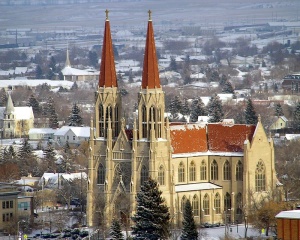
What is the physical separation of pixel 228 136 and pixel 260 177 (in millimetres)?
2400

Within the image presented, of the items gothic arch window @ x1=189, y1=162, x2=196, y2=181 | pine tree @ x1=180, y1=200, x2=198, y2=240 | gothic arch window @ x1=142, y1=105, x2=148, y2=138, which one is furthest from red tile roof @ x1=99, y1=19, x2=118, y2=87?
pine tree @ x1=180, y1=200, x2=198, y2=240

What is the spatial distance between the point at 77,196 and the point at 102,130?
639cm

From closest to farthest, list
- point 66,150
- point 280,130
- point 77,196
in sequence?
point 77,196
point 66,150
point 280,130

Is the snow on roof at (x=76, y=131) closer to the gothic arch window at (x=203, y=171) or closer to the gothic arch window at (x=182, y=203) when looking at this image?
the gothic arch window at (x=203, y=171)

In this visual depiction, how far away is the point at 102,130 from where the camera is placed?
282 ft

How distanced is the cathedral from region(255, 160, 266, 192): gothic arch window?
18 mm

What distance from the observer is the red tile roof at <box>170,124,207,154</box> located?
8619cm

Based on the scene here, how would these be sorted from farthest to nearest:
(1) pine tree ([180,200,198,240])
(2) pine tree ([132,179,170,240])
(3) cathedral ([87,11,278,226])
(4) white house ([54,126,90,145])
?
(4) white house ([54,126,90,145])
(3) cathedral ([87,11,278,226])
(1) pine tree ([180,200,198,240])
(2) pine tree ([132,179,170,240])

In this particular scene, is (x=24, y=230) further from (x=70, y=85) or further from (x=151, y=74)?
(x=70, y=85)

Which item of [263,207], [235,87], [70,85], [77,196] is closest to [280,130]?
[77,196]

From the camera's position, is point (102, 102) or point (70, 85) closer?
point (102, 102)

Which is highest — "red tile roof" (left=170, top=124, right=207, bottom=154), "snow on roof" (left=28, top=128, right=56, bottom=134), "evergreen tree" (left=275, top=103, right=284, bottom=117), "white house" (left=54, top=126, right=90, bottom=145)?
"evergreen tree" (left=275, top=103, right=284, bottom=117)

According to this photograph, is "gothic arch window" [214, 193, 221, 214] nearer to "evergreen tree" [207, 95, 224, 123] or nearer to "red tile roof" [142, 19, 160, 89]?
"red tile roof" [142, 19, 160, 89]

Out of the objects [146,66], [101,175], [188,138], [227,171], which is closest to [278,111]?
[227,171]
